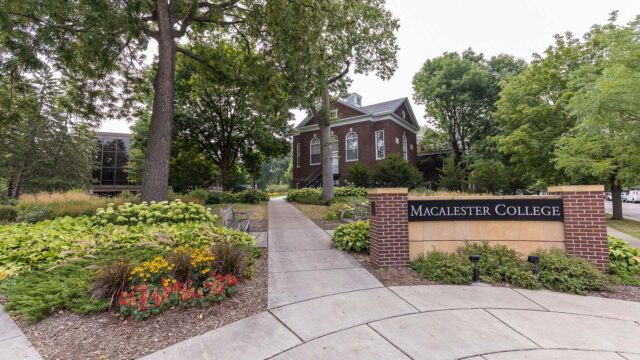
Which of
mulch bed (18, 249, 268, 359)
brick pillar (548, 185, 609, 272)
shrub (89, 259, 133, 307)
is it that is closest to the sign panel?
brick pillar (548, 185, 609, 272)

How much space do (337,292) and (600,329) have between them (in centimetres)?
306

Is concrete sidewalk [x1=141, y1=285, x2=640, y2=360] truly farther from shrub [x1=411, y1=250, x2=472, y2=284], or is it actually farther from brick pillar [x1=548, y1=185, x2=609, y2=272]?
brick pillar [x1=548, y1=185, x2=609, y2=272]

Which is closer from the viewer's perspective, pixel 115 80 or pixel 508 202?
pixel 508 202

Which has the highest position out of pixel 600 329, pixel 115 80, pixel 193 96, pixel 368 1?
pixel 368 1

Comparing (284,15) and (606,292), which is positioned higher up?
(284,15)

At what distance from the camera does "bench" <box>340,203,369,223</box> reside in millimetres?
9953

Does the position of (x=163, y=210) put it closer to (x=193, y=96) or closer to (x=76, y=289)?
(x=76, y=289)

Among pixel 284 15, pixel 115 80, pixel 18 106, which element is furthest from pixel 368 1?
pixel 18 106

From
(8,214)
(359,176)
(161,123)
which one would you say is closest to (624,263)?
(161,123)

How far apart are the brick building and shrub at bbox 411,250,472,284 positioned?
19772mm

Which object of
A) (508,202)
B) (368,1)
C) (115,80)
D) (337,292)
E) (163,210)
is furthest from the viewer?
(368,1)

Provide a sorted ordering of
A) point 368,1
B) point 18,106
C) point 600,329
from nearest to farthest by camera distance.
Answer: point 600,329
point 18,106
point 368,1

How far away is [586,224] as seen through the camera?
4.93 m

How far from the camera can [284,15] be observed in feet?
28.8
